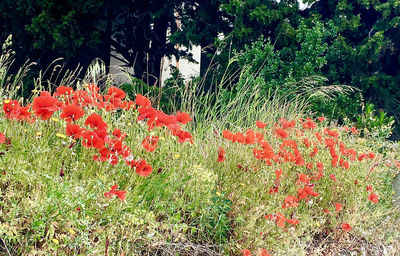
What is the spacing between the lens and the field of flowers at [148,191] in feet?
7.67

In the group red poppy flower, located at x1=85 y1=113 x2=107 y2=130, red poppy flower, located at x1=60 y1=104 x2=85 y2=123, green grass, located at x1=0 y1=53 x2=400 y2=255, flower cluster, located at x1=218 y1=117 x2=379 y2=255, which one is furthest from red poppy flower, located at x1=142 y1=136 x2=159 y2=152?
flower cluster, located at x1=218 y1=117 x2=379 y2=255

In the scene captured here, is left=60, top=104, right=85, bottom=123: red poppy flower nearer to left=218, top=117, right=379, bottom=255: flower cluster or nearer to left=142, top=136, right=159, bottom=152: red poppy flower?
left=142, top=136, right=159, bottom=152: red poppy flower

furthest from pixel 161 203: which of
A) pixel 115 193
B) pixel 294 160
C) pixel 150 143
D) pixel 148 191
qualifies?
pixel 294 160

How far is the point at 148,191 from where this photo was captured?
2830 millimetres

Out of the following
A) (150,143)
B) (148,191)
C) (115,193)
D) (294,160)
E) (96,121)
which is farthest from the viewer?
(294,160)

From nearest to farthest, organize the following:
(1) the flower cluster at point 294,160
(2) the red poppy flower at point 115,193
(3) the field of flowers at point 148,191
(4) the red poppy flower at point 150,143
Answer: (2) the red poppy flower at point 115,193 → (3) the field of flowers at point 148,191 → (4) the red poppy flower at point 150,143 → (1) the flower cluster at point 294,160

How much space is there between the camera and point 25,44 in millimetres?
9547

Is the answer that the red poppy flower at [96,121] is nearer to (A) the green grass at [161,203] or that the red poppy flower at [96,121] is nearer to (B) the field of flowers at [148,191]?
(B) the field of flowers at [148,191]

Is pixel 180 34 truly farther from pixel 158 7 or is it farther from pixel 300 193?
pixel 300 193

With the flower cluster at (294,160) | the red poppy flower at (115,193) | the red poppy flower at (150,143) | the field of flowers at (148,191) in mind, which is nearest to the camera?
the red poppy flower at (115,193)

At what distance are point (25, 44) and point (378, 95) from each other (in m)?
7.77

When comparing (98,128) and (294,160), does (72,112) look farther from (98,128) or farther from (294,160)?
(294,160)

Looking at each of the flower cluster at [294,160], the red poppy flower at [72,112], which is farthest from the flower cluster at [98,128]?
the flower cluster at [294,160]

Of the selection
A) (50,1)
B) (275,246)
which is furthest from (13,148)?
(50,1)
